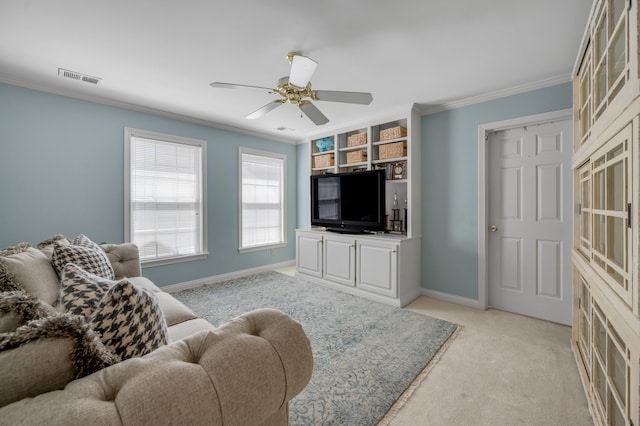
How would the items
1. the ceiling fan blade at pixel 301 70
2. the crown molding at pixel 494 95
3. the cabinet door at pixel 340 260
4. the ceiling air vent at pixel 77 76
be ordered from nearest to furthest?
the ceiling fan blade at pixel 301 70 → the ceiling air vent at pixel 77 76 → the crown molding at pixel 494 95 → the cabinet door at pixel 340 260

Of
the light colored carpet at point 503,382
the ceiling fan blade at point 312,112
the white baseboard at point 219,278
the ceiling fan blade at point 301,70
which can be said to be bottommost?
the light colored carpet at point 503,382

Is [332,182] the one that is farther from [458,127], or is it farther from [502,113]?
[502,113]

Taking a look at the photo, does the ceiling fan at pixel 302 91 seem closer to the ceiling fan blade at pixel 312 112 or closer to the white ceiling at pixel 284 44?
the ceiling fan blade at pixel 312 112

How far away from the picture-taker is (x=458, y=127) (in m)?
3.39

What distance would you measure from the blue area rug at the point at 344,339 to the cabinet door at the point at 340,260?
0.66ft

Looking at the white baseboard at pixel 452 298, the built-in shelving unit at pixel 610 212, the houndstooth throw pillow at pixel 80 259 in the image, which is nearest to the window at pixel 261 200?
the houndstooth throw pillow at pixel 80 259

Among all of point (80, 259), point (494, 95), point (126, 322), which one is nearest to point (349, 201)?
point (494, 95)

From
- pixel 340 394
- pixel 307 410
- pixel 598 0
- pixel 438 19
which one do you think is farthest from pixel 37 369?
pixel 598 0

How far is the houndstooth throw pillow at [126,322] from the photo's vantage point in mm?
843

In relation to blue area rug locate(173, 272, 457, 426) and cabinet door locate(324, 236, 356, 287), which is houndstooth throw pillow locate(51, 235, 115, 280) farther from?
cabinet door locate(324, 236, 356, 287)

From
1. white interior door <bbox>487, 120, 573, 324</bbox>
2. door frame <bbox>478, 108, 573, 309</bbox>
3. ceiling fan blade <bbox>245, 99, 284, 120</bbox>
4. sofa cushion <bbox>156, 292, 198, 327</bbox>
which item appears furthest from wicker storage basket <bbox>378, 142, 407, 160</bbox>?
sofa cushion <bbox>156, 292, 198, 327</bbox>

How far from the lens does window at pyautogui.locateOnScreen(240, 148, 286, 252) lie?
4.75m

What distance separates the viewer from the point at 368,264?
3602 millimetres

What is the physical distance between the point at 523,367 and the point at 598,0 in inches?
90.9
